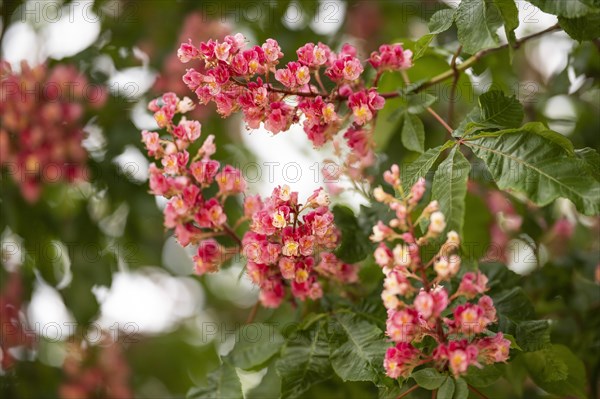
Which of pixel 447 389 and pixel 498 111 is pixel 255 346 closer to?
pixel 447 389

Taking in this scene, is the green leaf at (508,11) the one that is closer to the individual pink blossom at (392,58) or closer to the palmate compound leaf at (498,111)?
the palmate compound leaf at (498,111)

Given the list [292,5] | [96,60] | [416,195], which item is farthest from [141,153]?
[416,195]

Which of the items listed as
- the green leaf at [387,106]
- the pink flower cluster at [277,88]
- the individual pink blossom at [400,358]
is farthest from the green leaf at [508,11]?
the individual pink blossom at [400,358]

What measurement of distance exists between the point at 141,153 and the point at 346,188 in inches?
21.9

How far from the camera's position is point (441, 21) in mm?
1013

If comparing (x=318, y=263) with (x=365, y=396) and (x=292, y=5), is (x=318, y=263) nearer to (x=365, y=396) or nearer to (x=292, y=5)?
(x=365, y=396)

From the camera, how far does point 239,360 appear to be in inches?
47.5

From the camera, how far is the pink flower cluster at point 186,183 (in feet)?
3.67

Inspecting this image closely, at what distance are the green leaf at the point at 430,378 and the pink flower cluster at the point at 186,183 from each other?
1.38 feet

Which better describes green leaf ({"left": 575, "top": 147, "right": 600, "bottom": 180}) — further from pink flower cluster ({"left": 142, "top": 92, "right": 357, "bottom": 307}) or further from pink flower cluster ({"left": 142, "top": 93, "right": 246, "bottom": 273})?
pink flower cluster ({"left": 142, "top": 93, "right": 246, "bottom": 273})

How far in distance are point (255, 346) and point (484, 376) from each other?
406 mm

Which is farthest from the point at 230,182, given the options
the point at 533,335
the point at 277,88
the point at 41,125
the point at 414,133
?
the point at 41,125

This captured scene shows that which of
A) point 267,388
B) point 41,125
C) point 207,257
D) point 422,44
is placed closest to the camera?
point 422,44

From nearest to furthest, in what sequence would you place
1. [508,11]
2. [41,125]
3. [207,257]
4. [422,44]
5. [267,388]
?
[508,11]
[422,44]
[207,257]
[267,388]
[41,125]
